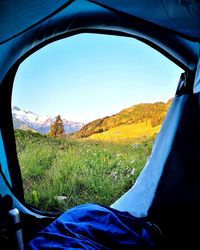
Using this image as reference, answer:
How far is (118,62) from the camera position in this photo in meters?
4.16

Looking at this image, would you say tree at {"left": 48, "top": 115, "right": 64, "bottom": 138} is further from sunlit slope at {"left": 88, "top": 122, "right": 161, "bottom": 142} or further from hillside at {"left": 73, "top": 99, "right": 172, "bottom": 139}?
sunlit slope at {"left": 88, "top": 122, "right": 161, "bottom": 142}

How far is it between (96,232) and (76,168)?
219 cm

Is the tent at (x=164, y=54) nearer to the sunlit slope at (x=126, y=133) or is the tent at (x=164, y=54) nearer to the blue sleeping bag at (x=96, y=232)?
the blue sleeping bag at (x=96, y=232)

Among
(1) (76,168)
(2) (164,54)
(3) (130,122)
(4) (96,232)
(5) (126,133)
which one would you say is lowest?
(4) (96,232)

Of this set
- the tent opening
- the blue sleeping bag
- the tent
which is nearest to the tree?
the tent opening

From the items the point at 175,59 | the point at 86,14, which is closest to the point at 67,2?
the point at 86,14

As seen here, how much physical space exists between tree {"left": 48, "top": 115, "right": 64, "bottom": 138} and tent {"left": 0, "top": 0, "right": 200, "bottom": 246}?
1.94 m

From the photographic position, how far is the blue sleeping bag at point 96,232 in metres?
1.15

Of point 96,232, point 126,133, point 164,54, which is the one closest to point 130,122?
point 126,133

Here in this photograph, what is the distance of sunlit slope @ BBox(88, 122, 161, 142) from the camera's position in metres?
3.79

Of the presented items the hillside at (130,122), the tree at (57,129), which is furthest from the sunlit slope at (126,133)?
the tree at (57,129)

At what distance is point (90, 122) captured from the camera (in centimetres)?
400

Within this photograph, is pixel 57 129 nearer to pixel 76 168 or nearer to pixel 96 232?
pixel 76 168

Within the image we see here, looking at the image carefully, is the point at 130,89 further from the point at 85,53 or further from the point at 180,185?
the point at 180,185
